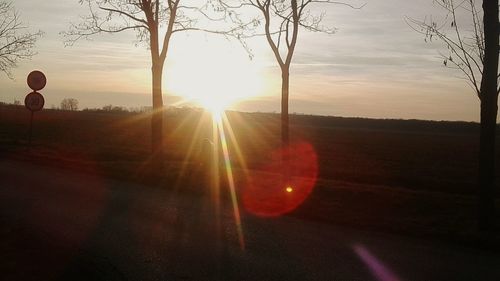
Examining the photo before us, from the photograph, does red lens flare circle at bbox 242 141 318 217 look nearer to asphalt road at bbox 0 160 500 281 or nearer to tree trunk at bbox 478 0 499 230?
asphalt road at bbox 0 160 500 281

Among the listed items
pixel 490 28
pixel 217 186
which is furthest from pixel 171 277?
pixel 217 186

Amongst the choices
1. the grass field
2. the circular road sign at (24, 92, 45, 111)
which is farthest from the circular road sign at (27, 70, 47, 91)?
the grass field

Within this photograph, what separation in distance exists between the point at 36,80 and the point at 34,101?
1063 mm

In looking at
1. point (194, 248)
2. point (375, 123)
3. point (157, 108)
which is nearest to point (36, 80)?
point (157, 108)

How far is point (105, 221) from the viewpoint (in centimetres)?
1078

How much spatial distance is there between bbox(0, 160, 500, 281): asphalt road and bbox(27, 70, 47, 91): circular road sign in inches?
582

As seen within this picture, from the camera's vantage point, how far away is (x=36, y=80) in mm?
26719

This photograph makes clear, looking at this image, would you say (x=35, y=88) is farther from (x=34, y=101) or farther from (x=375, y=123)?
(x=375, y=123)

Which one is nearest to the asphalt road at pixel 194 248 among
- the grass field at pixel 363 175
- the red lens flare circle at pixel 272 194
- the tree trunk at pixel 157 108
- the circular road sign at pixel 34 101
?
the red lens flare circle at pixel 272 194

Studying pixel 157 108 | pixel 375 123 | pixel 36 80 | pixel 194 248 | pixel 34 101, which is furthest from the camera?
pixel 375 123

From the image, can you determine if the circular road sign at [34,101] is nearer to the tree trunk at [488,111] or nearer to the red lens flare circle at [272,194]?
the red lens flare circle at [272,194]

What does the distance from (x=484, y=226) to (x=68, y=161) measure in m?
15.1

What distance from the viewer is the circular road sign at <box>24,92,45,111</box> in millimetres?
Result: 27109

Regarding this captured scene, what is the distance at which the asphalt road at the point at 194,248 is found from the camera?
764cm
